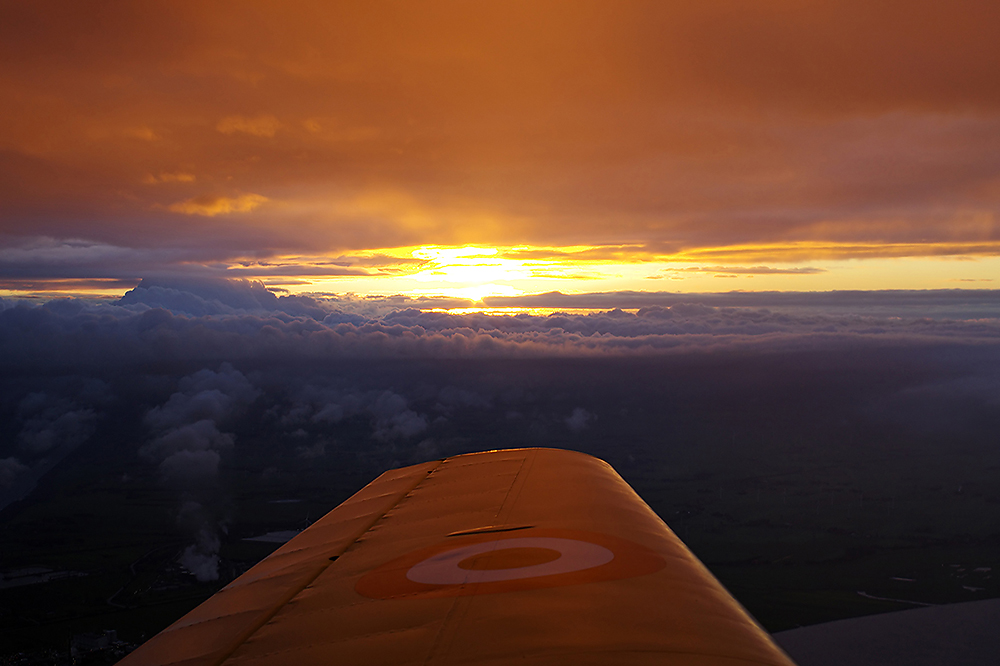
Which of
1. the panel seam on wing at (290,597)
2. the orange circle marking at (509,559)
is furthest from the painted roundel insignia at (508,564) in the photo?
the panel seam on wing at (290,597)

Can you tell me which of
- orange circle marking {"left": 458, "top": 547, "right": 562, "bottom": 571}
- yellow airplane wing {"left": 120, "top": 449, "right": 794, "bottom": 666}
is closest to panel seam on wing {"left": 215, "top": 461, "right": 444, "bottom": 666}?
yellow airplane wing {"left": 120, "top": 449, "right": 794, "bottom": 666}

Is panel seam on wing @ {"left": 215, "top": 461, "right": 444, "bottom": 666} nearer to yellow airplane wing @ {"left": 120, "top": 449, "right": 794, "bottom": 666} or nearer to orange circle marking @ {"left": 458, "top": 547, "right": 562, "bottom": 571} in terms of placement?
yellow airplane wing @ {"left": 120, "top": 449, "right": 794, "bottom": 666}

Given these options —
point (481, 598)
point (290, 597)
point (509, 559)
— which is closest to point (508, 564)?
point (509, 559)

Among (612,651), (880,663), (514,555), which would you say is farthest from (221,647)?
(880,663)

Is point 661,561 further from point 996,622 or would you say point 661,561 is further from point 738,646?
point 996,622

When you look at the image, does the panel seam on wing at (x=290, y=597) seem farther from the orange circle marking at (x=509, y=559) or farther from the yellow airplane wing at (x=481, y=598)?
the orange circle marking at (x=509, y=559)
